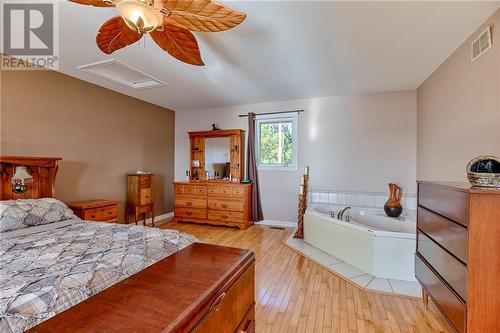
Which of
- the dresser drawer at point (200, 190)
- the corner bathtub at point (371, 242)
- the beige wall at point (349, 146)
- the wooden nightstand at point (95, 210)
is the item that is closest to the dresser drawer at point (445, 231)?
the corner bathtub at point (371, 242)

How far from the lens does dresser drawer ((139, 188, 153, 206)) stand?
404cm

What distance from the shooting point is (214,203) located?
446 cm

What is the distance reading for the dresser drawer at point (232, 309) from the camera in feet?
2.53

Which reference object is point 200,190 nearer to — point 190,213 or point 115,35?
point 190,213

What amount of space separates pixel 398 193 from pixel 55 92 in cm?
512

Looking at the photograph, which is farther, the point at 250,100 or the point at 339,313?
the point at 250,100

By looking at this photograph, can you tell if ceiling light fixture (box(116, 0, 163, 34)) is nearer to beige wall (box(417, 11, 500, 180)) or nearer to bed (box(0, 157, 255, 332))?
bed (box(0, 157, 255, 332))

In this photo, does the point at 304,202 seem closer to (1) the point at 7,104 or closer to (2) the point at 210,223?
(2) the point at 210,223

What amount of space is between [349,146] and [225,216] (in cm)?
258

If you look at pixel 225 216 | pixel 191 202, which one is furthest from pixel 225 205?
pixel 191 202

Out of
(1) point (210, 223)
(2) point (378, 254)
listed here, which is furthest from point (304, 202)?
(1) point (210, 223)

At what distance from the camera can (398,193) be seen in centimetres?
362

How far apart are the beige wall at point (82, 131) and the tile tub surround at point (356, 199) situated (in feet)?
10.6

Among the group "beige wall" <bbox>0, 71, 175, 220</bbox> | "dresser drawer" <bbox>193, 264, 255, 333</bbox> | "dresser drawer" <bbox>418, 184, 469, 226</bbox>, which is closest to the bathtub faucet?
"dresser drawer" <bbox>418, 184, 469, 226</bbox>
